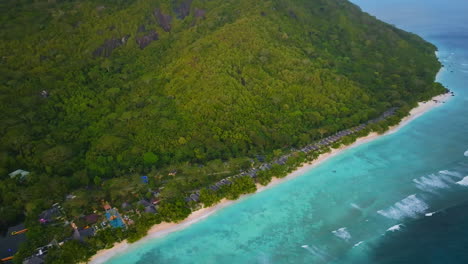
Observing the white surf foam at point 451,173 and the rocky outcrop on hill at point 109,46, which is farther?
the rocky outcrop on hill at point 109,46

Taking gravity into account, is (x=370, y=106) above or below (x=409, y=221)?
above

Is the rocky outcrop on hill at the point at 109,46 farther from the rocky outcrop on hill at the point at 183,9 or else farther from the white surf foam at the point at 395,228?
the white surf foam at the point at 395,228

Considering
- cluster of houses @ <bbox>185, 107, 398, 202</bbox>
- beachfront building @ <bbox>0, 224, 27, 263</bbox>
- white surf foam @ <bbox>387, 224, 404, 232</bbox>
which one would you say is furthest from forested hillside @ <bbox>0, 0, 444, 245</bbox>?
white surf foam @ <bbox>387, 224, 404, 232</bbox>

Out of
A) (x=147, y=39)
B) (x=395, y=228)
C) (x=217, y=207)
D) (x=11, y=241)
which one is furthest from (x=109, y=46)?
(x=395, y=228)

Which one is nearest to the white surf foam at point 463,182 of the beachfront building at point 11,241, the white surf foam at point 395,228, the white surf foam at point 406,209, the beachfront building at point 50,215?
the white surf foam at point 406,209

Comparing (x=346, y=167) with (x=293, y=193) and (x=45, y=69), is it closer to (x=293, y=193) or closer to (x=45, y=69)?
(x=293, y=193)

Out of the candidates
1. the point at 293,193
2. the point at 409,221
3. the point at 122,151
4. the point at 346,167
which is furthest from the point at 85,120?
the point at 409,221

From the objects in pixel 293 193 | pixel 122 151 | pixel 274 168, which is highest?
pixel 122 151
